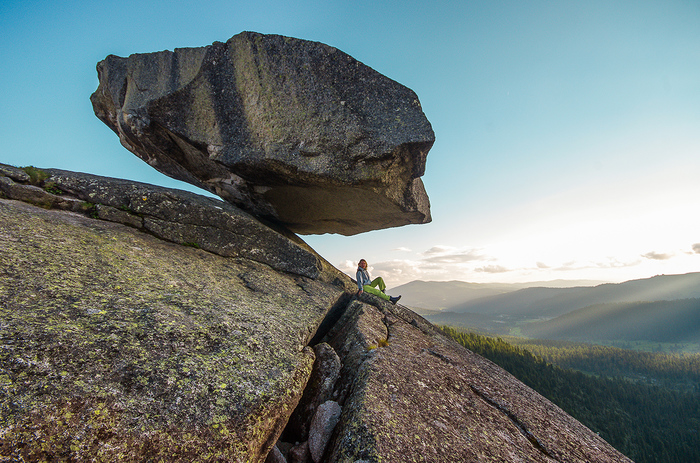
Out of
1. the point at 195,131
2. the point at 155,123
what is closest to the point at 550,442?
the point at 195,131

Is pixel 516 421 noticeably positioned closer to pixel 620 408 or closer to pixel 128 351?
pixel 128 351

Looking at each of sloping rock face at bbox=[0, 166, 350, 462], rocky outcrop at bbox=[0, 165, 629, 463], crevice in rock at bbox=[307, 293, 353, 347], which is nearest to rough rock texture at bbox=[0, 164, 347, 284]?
rocky outcrop at bbox=[0, 165, 629, 463]

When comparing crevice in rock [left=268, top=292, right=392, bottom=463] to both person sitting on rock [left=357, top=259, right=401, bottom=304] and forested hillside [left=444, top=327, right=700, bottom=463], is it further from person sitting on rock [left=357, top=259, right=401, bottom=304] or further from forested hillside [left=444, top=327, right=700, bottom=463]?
forested hillside [left=444, top=327, right=700, bottom=463]

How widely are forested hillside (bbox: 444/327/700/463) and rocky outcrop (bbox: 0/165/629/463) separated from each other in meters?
61.3

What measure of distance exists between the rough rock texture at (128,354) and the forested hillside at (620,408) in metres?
64.1

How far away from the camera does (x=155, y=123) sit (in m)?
13.5

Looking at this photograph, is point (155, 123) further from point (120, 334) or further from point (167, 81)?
point (120, 334)

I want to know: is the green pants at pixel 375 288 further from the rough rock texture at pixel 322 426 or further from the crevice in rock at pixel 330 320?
the rough rock texture at pixel 322 426

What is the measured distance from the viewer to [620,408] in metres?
101

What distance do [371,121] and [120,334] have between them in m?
11.0

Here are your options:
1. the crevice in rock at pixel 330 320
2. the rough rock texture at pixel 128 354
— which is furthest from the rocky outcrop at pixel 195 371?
the crevice in rock at pixel 330 320

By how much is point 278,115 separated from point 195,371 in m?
10.6

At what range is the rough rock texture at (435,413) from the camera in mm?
5387

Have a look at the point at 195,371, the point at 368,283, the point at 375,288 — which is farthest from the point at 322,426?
the point at 368,283
